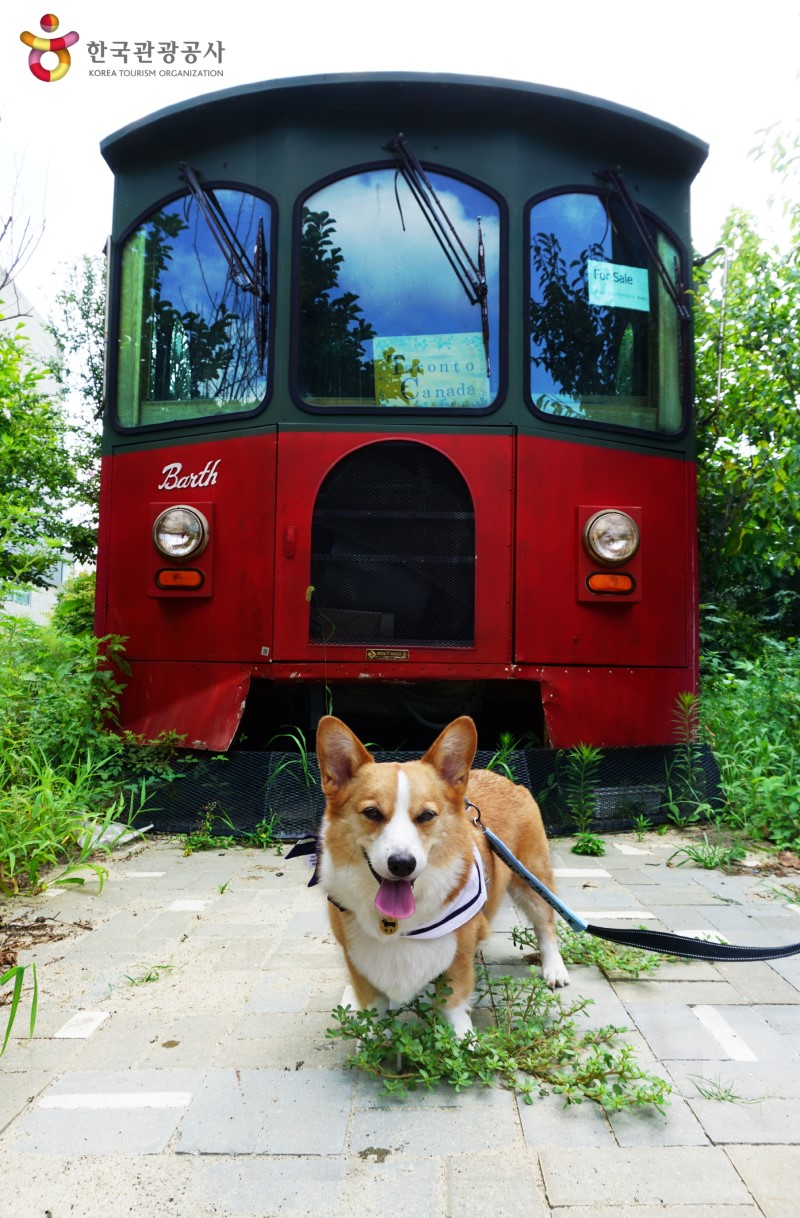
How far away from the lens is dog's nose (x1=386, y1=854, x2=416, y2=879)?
6.32 feet

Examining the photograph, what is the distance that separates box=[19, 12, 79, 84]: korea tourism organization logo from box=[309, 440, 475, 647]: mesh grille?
2936mm

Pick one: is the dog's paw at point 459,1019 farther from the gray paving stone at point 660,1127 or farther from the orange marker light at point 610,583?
the orange marker light at point 610,583

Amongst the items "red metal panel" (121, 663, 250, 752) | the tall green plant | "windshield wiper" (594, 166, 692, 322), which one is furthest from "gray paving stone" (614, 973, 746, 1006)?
"windshield wiper" (594, 166, 692, 322)

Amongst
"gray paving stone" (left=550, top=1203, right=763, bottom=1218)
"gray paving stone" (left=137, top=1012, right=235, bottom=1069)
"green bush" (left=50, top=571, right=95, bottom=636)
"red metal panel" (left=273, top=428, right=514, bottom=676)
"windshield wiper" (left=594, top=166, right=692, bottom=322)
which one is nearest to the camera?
"gray paving stone" (left=550, top=1203, right=763, bottom=1218)

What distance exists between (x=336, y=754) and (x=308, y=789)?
2254 mm

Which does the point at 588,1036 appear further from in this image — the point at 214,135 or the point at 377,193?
the point at 214,135

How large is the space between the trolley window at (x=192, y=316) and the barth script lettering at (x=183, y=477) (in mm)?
278

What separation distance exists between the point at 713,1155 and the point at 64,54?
5.80m

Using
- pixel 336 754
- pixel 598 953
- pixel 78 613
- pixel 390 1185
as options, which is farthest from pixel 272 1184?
pixel 78 613

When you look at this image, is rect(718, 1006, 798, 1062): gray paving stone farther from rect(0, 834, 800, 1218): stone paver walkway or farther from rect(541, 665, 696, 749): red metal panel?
rect(541, 665, 696, 749): red metal panel

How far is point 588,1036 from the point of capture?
2.13 meters

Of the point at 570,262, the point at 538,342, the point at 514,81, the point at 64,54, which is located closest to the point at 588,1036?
the point at 538,342

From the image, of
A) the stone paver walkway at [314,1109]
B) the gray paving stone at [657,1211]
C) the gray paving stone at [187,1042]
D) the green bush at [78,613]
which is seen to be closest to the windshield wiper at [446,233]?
the stone paver walkway at [314,1109]

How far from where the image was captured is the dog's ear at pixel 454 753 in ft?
7.24
